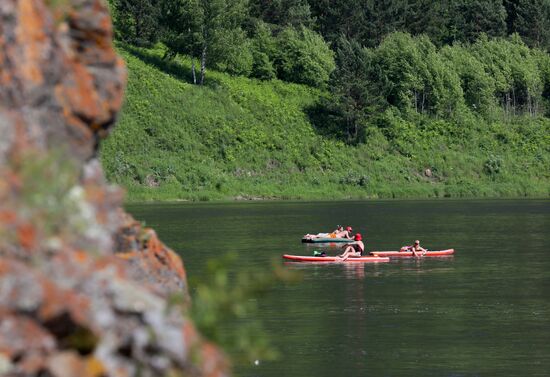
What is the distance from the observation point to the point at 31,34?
8562 millimetres

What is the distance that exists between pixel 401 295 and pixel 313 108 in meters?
99.4

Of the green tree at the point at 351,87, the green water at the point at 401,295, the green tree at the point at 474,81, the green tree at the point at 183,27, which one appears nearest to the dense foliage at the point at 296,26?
the green tree at the point at 183,27

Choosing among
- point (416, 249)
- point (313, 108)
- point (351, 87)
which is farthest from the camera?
point (313, 108)

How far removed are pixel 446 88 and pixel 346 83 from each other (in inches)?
832

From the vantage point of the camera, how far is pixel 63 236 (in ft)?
25.9

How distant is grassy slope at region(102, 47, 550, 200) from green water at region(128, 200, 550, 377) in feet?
103

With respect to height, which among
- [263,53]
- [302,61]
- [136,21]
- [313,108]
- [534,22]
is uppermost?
[534,22]

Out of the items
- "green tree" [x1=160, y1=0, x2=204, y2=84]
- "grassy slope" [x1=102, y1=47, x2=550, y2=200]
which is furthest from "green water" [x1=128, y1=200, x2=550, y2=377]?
"green tree" [x1=160, y1=0, x2=204, y2=84]

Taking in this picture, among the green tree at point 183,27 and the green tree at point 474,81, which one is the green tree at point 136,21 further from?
the green tree at point 474,81

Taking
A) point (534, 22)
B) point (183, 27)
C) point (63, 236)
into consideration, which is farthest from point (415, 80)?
point (63, 236)

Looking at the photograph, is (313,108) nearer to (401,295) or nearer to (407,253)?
(407,253)

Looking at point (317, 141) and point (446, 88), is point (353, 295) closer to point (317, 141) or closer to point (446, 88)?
point (317, 141)

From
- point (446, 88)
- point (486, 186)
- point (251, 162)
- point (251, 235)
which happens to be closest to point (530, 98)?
point (446, 88)

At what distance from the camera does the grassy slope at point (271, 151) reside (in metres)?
124
